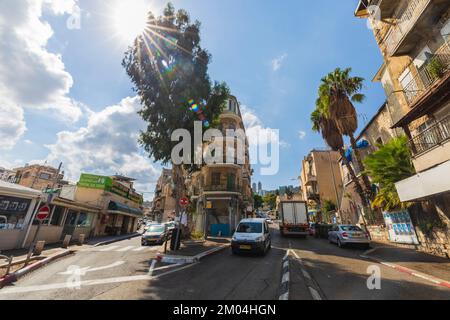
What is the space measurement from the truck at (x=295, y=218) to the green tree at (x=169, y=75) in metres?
11.5

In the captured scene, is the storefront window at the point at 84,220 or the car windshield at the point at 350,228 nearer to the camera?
the car windshield at the point at 350,228

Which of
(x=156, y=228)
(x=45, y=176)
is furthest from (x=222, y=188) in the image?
(x=45, y=176)

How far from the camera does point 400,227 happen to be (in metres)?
13.7

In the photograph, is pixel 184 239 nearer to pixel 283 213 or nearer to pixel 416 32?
pixel 283 213

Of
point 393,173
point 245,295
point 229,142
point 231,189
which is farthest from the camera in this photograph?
point 229,142

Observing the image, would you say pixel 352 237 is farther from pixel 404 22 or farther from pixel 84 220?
pixel 84 220

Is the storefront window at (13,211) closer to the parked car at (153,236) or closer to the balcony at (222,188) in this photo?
the parked car at (153,236)

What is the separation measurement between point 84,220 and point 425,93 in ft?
94.8

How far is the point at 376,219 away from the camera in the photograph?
686 inches

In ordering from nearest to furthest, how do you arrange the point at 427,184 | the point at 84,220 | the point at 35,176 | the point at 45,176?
the point at 427,184 → the point at 84,220 → the point at 35,176 → the point at 45,176

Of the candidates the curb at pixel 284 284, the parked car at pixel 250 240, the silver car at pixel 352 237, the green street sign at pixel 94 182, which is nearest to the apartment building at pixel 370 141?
the silver car at pixel 352 237

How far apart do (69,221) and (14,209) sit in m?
6.99

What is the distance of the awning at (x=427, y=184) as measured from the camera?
26.2 feet
